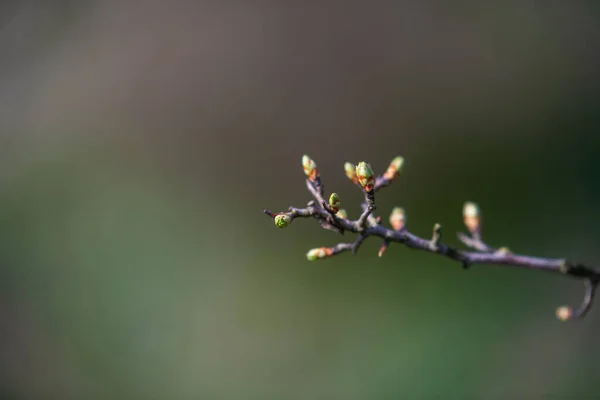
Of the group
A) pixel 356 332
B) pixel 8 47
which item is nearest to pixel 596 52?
pixel 356 332

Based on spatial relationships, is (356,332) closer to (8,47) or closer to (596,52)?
(596,52)

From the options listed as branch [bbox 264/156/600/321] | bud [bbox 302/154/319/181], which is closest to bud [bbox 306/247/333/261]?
branch [bbox 264/156/600/321]

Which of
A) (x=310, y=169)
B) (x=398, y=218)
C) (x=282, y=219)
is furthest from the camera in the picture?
(x=398, y=218)

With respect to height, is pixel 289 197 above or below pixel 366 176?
above

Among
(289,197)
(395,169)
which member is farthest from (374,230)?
(289,197)

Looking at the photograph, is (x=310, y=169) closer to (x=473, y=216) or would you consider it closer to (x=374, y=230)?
(x=374, y=230)

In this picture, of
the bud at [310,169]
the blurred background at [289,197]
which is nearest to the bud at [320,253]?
the bud at [310,169]

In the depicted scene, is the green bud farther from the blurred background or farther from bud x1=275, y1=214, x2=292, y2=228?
the blurred background

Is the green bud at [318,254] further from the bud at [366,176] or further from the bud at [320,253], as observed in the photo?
the bud at [366,176]

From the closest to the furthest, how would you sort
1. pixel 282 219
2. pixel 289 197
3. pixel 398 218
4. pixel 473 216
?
pixel 282 219 → pixel 398 218 → pixel 473 216 → pixel 289 197
